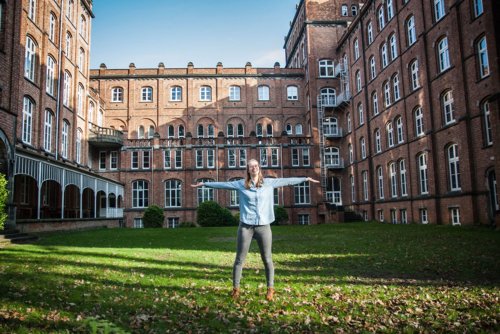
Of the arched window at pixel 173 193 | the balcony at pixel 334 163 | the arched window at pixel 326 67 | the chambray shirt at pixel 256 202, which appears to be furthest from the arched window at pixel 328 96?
the chambray shirt at pixel 256 202

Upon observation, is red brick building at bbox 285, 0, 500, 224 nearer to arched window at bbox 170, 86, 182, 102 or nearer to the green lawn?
the green lawn

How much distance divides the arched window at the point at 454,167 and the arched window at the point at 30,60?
2419 cm

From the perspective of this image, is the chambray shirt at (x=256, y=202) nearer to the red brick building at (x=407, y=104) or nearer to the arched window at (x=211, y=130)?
the red brick building at (x=407, y=104)

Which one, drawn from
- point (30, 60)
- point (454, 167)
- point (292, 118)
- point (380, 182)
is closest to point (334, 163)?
point (292, 118)

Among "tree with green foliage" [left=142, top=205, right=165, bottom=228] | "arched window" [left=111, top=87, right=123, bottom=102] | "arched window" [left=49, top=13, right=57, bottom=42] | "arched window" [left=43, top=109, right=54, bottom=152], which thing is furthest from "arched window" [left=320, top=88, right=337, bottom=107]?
"arched window" [left=43, top=109, right=54, bottom=152]

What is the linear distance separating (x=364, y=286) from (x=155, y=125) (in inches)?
1455

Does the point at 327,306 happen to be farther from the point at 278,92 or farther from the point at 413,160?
the point at 278,92

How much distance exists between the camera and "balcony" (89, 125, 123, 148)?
3441cm

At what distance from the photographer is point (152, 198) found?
3622 centimetres

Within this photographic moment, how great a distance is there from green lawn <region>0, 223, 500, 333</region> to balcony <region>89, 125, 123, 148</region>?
2568cm

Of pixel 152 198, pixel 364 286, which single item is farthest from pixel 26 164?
pixel 152 198

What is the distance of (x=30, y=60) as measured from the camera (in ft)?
78.3

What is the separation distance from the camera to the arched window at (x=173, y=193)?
120ft

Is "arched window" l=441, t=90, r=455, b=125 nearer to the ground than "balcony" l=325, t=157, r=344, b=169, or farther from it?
farther from it
